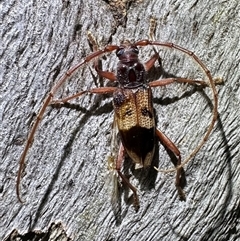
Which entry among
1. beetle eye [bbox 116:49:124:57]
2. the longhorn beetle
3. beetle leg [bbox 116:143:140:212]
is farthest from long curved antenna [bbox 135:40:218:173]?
beetle leg [bbox 116:143:140:212]

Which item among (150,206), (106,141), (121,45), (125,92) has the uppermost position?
(121,45)

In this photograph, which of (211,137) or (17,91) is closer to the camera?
(17,91)

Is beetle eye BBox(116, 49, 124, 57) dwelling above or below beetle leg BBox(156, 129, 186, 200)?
above

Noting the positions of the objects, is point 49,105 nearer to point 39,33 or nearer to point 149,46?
point 39,33

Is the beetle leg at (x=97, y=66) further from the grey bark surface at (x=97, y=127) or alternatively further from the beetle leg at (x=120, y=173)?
the beetle leg at (x=120, y=173)

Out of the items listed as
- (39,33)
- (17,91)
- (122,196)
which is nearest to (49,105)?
(17,91)

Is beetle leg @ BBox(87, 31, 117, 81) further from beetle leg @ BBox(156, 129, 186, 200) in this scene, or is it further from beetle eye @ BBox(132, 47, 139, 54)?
beetle leg @ BBox(156, 129, 186, 200)

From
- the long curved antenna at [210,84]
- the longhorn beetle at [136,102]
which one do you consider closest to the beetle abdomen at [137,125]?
the longhorn beetle at [136,102]

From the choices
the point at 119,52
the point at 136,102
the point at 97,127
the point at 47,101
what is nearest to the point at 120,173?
the point at 97,127
